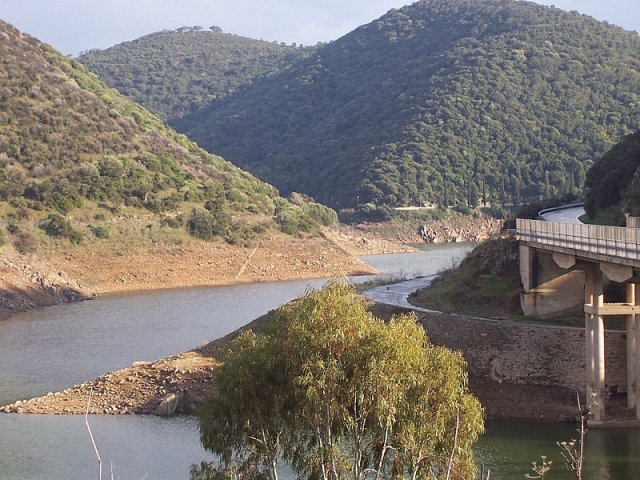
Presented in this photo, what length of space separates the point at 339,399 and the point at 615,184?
40.1 metres

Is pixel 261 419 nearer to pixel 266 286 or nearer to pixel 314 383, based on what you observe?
pixel 314 383

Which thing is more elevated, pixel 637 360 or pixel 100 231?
pixel 100 231

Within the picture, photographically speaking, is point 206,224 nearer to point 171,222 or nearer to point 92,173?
point 171,222

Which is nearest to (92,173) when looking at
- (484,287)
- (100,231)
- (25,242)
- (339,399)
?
(100,231)

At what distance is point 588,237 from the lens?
131 feet

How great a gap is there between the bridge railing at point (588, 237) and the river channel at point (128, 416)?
19.9ft

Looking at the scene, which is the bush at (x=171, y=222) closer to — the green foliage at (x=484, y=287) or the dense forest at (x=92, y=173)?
the dense forest at (x=92, y=173)

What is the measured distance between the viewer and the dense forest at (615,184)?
5281 centimetres

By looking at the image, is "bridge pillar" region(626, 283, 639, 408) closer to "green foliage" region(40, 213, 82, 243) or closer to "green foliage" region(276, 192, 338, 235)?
"green foliage" region(40, 213, 82, 243)

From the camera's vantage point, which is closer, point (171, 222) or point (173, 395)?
point (173, 395)

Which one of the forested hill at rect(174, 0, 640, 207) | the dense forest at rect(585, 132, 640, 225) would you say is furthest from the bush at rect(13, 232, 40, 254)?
the forested hill at rect(174, 0, 640, 207)

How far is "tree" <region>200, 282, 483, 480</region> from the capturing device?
22844 mm

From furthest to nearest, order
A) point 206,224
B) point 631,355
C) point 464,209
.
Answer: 1. point 464,209
2. point 206,224
3. point 631,355

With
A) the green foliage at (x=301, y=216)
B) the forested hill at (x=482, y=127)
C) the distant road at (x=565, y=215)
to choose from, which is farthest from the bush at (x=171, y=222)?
the forested hill at (x=482, y=127)
